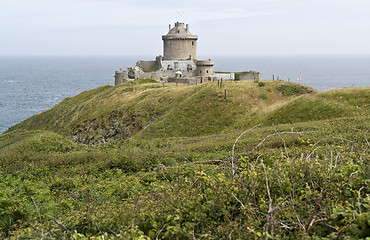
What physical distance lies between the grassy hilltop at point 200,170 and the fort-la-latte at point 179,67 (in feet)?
75.2

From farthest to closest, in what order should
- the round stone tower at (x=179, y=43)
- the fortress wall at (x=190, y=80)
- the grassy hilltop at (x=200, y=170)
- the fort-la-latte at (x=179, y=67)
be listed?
the round stone tower at (x=179, y=43) → the fort-la-latte at (x=179, y=67) → the fortress wall at (x=190, y=80) → the grassy hilltop at (x=200, y=170)

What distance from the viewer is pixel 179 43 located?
84.9m

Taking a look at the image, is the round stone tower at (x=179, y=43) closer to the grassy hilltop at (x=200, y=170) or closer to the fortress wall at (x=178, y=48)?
the fortress wall at (x=178, y=48)

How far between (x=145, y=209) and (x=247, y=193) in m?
2.48

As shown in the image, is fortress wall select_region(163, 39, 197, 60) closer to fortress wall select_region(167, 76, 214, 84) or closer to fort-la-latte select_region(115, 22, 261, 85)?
fort-la-latte select_region(115, 22, 261, 85)

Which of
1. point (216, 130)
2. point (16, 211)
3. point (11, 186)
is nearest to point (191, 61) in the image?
point (216, 130)

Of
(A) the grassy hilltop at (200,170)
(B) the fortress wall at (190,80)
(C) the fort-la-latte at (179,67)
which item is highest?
(C) the fort-la-latte at (179,67)

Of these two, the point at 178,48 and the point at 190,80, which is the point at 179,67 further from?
the point at 190,80

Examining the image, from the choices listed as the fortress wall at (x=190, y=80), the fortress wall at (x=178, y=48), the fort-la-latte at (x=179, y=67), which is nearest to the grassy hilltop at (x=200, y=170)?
the fortress wall at (x=190, y=80)

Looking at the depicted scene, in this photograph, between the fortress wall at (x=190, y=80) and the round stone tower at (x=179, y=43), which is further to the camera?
the round stone tower at (x=179, y=43)

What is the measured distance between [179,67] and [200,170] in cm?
7137

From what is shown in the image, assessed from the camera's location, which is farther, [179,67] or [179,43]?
[179,43]

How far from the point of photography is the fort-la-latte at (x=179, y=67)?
73438mm

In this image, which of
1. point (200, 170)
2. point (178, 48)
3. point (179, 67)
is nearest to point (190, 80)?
point (179, 67)
